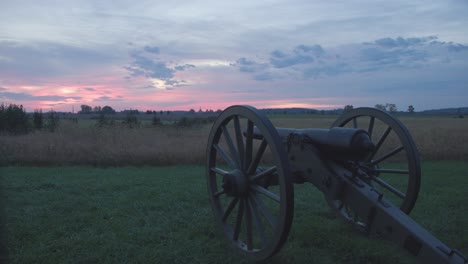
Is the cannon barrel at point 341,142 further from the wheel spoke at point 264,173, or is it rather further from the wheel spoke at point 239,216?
the wheel spoke at point 239,216

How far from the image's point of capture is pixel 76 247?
4699 millimetres

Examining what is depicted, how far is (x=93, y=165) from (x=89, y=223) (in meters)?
7.87

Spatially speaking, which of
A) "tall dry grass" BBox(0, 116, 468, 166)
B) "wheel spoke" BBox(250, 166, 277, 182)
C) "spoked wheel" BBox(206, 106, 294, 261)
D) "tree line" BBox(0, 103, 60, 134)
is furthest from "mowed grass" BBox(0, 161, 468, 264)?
"tree line" BBox(0, 103, 60, 134)

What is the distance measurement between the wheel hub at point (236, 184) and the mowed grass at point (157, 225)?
780mm

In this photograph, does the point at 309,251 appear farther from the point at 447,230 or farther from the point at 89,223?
the point at 89,223

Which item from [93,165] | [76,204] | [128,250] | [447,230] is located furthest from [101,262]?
[93,165]

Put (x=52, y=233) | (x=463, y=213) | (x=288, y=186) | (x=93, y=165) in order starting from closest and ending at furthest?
(x=288, y=186), (x=52, y=233), (x=463, y=213), (x=93, y=165)

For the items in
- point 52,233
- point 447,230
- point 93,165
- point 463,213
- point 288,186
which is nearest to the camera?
point 288,186

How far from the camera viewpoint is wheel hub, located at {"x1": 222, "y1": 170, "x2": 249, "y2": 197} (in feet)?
13.9

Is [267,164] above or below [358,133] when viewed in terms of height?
below

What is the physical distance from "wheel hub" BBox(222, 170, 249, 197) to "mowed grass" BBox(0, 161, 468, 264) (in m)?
0.78

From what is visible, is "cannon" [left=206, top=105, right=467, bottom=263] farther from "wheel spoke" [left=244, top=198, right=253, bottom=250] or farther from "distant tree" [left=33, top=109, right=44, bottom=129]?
"distant tree" [left=33, top=109, right=44, bottom=129]

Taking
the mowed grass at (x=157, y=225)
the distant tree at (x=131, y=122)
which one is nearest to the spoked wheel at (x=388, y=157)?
the mowed grass at (x=157, y=225)

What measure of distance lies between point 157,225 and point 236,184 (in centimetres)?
198
